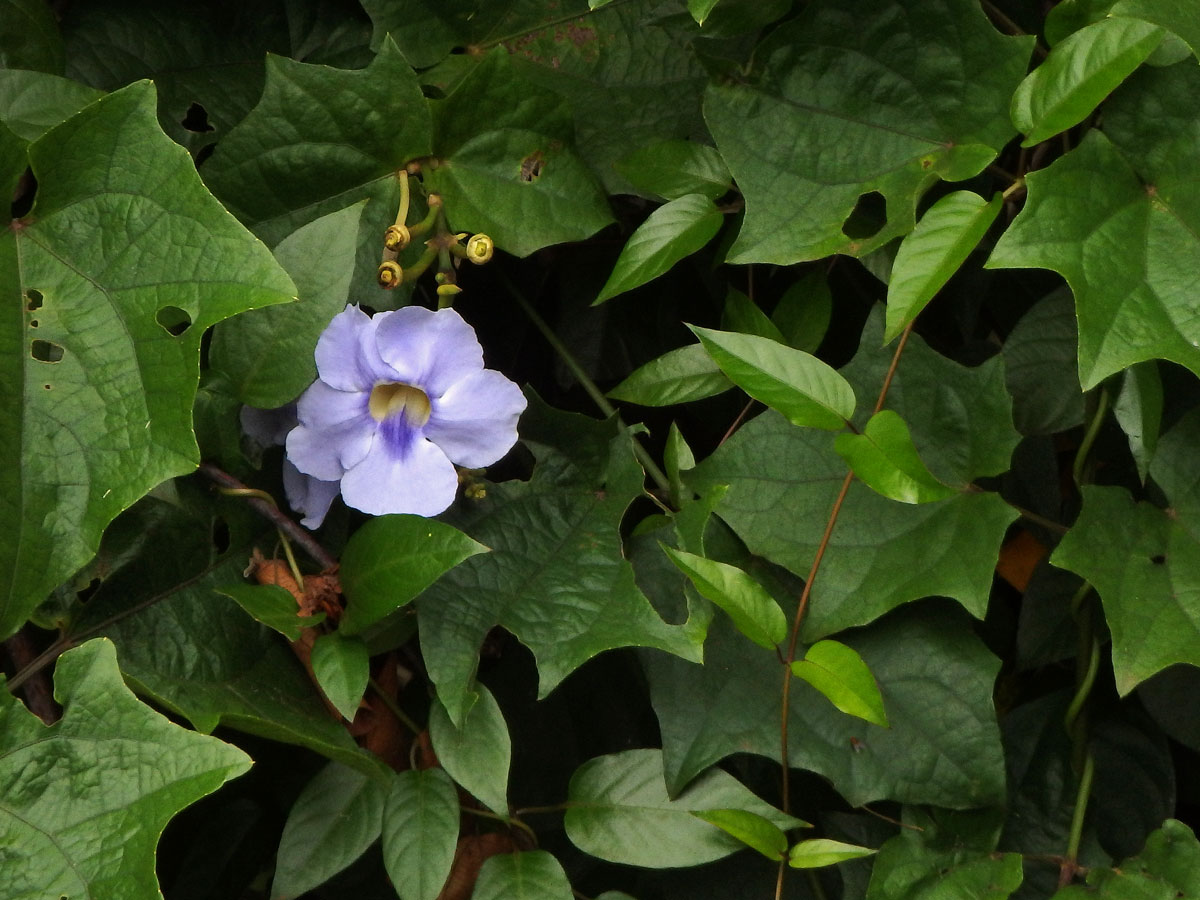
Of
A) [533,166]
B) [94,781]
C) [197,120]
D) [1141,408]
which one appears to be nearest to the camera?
[94,781]

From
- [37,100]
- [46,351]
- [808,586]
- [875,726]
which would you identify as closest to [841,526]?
[808,586]

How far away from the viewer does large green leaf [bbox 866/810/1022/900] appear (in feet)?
2.87

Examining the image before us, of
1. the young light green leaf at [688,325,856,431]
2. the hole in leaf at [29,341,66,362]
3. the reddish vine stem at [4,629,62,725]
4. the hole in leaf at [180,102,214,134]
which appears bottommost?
the reddish vine stem at [4,629,62,725]

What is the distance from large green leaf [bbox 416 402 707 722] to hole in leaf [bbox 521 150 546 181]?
0.65ft

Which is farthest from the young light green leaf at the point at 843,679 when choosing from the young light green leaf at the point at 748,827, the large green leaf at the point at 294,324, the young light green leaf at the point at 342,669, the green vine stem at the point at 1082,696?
the large green leaf at the point at 294,324

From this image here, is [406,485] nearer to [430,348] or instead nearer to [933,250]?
[430,348]

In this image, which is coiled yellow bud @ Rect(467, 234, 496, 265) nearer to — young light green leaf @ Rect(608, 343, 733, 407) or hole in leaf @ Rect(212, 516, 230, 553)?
young light green leaf @ Rect(608, 343, 733, 407)

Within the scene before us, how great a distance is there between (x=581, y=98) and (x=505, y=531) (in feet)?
1.29

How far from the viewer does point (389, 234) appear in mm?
852

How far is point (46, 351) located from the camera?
78 cm

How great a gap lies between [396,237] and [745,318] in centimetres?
31

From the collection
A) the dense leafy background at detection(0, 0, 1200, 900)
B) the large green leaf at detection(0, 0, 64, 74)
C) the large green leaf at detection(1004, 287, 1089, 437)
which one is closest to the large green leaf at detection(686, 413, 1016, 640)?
the dense leafy background at detection(0, 0, 1200, 900)

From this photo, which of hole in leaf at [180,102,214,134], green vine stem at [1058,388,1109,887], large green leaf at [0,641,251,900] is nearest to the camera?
large green leaf at [0,641,251,900]

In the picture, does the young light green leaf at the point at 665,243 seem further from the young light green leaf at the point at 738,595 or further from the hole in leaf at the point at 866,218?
the young light green leaf at the point at 738,595
